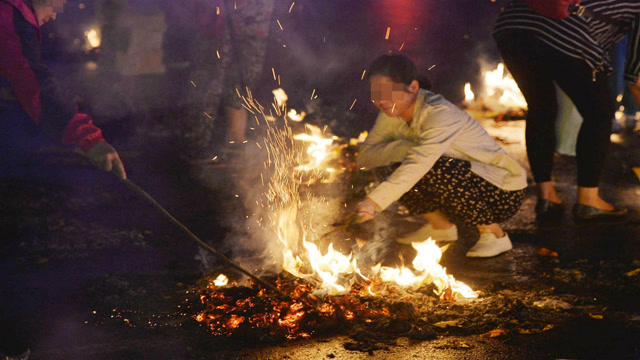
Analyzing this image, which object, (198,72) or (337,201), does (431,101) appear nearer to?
(337,201)

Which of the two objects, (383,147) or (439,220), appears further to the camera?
(439,220)

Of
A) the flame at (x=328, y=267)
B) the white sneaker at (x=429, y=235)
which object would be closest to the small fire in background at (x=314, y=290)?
the flame at (x=328, y=267)

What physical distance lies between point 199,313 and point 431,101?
2089 mm

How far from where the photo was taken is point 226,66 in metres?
7.71

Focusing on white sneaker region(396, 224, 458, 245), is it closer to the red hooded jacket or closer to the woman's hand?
the woman's hand

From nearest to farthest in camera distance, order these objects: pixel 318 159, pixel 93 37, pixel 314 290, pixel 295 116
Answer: pixel 314 290, pixel 318 159, pixel 295 116, pixel 93 37

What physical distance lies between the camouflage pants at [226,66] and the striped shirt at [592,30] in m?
3.69

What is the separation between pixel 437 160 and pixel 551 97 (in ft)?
5.05

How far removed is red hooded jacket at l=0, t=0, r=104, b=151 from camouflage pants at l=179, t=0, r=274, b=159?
312 cm

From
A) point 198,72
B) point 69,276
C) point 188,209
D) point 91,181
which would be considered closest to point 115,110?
point 198,72

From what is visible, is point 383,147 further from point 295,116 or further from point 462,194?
point 295,116

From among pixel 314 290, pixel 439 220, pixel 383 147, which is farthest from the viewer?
pixel 439 220

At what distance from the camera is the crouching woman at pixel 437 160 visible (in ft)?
12.8

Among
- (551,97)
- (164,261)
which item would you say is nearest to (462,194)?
(551,97)
